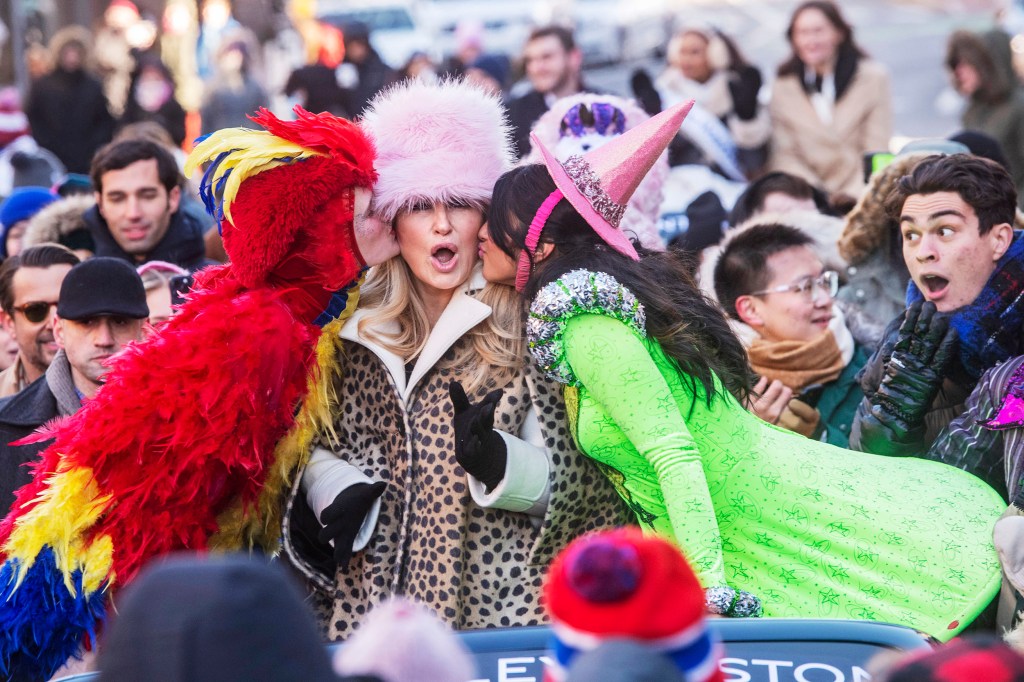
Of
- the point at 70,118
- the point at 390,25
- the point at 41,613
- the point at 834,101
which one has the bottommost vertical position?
the point at 41,613

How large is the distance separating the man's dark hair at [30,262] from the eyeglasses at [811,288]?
2650mm

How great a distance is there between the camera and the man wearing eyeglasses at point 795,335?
465 centimetres

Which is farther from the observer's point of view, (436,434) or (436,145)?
(436,145)

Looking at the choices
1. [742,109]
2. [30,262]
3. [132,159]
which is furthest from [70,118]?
[30,262]

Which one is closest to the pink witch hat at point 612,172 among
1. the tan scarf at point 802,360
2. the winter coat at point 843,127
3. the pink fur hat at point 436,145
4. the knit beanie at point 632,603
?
the pink fur hat at point 436,145

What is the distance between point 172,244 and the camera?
6055 mm

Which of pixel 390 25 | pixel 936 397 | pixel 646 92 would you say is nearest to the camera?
pixel 936 397

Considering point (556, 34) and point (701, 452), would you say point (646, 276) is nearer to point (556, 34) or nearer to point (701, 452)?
point (701, 452)

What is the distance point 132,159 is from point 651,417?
11.7 ft

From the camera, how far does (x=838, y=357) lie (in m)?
4.69

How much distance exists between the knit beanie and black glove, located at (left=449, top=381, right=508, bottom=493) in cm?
161

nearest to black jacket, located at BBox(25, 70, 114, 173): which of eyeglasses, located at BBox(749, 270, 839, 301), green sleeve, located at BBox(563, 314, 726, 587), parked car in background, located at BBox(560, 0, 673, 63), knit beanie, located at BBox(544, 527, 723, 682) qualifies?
eyeglasses, located at BBox(749, 270, 839, 301)

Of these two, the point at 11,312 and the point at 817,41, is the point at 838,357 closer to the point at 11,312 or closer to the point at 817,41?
the point at 11,312

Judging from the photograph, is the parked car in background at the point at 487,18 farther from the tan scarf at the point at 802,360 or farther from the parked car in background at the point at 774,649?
the parked car in background at the point at 774,649
